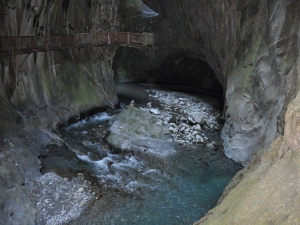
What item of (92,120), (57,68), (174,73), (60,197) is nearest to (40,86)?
(57,68)

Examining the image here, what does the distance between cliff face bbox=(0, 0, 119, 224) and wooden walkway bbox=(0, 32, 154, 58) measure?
751 millimetres

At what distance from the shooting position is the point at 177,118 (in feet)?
55.0

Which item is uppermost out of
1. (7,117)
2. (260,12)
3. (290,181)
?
(260,12)

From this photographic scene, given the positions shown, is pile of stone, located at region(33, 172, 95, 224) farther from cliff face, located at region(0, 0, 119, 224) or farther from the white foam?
the white foam

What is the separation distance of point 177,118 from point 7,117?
935 centimetres

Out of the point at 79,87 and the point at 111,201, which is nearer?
the point at 111,201

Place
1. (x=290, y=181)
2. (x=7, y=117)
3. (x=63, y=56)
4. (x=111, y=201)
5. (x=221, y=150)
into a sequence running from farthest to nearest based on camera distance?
(x=63, y=56)
(x=221, y=150)
(x=7, y=117)
(x=111, y=201)
(x=290, y=181)

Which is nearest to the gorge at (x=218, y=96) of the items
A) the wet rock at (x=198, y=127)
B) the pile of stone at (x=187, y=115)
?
the pile of stone at (x=187, y=115)

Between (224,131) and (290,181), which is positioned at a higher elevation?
(290,181)

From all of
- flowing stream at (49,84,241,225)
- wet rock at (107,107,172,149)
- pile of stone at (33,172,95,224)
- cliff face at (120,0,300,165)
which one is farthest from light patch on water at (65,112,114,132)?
cliff face at (120,0,300,165)

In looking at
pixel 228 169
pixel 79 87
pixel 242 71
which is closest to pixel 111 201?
pixel 228 169

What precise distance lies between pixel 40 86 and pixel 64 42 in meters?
2.74

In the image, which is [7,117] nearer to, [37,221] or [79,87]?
[37,221]

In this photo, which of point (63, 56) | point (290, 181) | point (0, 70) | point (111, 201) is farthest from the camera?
point (63, 56)
